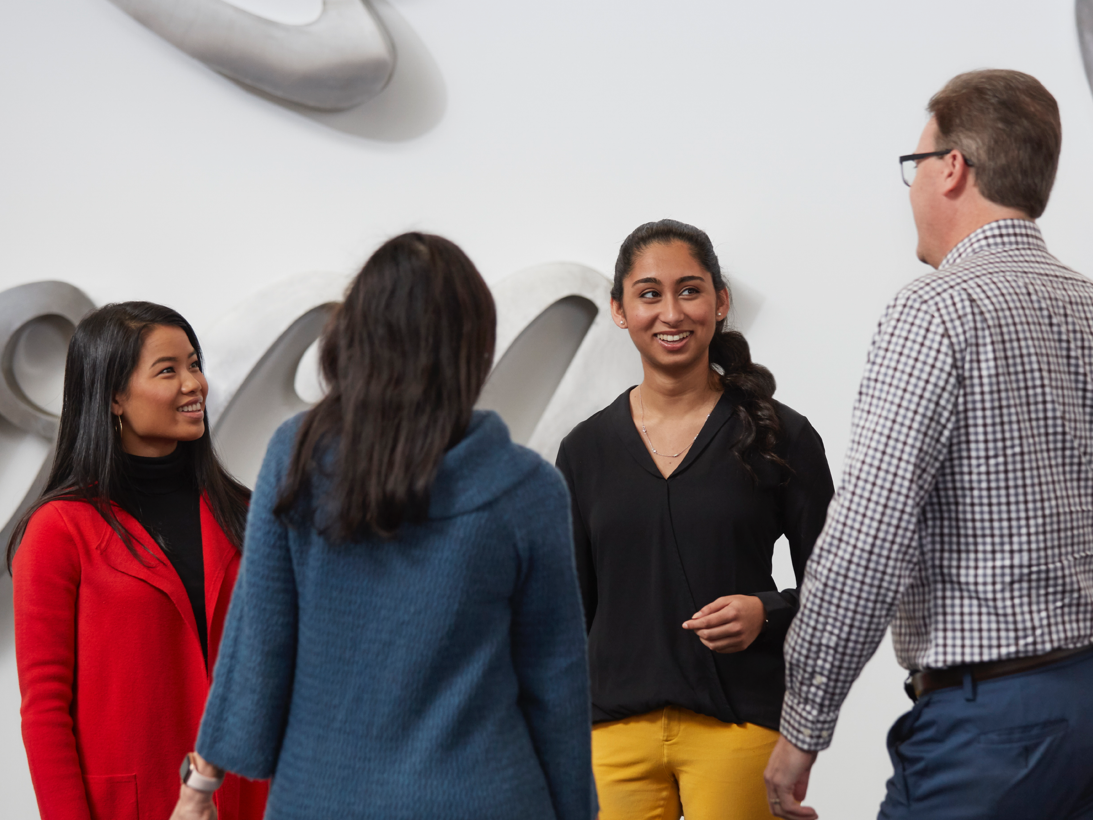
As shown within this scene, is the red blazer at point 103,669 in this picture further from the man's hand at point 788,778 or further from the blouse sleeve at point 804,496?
the blouse sleeve at point 804,496

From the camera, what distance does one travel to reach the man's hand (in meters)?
1.25

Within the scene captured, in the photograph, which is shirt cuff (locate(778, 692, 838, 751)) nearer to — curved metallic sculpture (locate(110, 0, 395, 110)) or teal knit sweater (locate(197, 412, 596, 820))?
teal knit sweater (locate(197, 412, 596, 820))

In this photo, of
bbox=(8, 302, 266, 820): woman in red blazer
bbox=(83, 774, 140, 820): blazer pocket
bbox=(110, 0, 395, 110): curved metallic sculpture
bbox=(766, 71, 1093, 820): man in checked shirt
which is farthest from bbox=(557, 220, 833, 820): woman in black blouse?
bbox=(110, 0, 395, 110): curved metallic sculpture

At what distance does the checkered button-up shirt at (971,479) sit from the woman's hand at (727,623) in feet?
0.79

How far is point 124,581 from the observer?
1.46 metres

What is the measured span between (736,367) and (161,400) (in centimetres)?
102

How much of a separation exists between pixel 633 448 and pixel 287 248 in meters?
1.26

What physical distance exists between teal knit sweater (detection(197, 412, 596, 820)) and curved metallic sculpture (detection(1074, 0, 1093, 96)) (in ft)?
6.85

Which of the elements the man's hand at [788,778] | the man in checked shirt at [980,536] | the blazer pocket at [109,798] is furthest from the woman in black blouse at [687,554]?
the blazer pocket at [109,798]

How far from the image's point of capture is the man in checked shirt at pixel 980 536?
1.09 meters

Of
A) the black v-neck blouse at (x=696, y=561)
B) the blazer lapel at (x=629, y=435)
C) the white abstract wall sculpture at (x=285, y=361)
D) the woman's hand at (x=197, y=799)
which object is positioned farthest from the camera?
the white abstract wall sculpture at (x=285, y=361)

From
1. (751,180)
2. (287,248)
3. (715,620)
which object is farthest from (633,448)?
(287,248)

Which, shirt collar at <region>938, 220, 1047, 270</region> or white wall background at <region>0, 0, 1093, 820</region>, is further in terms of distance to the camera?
white wall background at <region>0, 0, 1093, 820</region>

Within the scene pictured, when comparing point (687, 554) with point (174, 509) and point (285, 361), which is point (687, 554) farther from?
point (285, 361)
